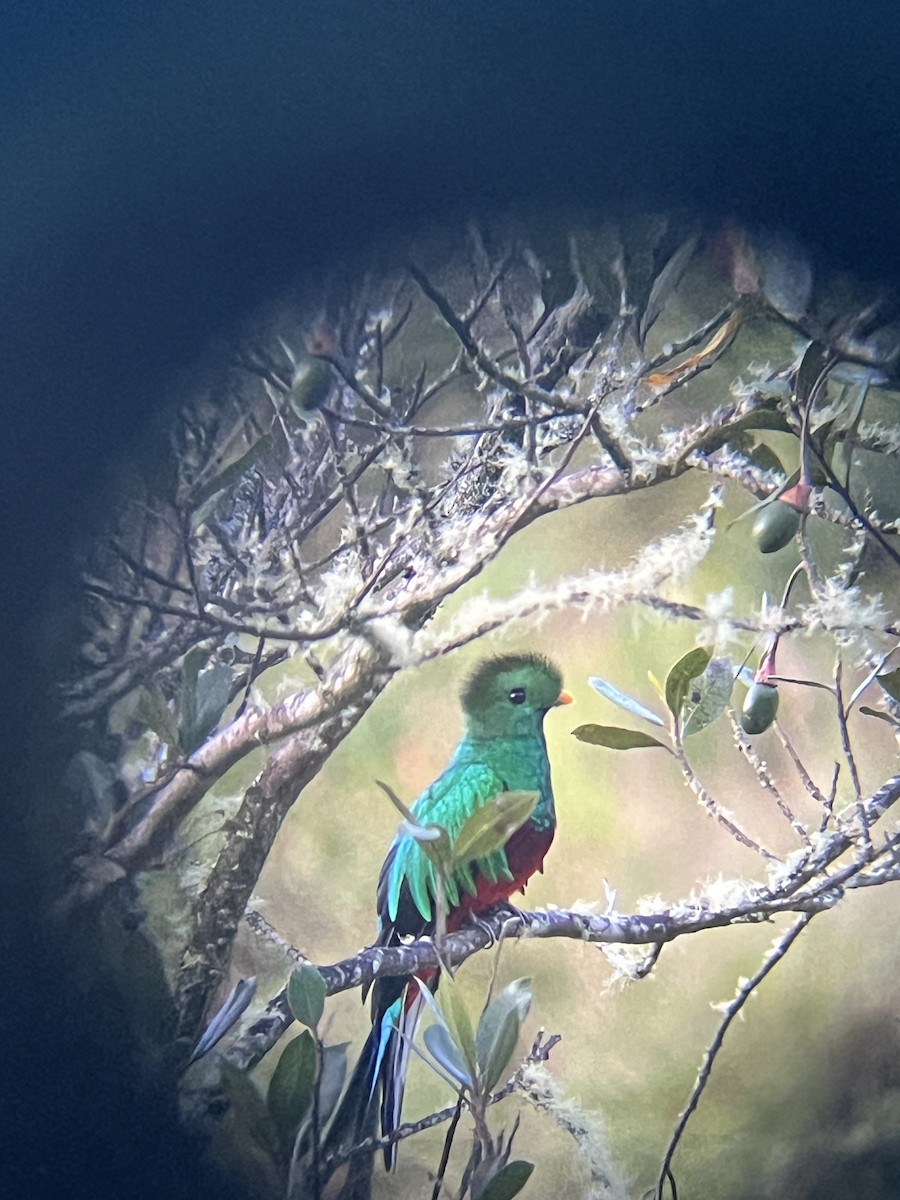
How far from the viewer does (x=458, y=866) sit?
1129 millimetres

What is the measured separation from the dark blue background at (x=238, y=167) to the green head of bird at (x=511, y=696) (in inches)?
21.0

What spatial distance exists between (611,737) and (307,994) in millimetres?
497

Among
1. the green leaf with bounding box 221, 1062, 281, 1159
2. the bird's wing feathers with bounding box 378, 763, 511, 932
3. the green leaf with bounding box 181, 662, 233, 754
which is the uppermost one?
the green leaf with bounding box 181, 662, 233, 754

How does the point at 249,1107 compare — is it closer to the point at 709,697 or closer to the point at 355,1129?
the point at 355,1129

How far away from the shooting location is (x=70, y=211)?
1.09 metres

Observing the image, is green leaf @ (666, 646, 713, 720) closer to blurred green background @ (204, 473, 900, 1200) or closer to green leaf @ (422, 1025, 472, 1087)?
blurred green background @ (204, 473, 900, 1200)

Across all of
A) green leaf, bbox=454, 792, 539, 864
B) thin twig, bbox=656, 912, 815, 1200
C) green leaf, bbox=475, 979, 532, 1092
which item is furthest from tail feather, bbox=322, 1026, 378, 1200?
thin twig, bbox=656, 912, 815, 1200

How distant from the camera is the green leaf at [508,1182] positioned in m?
1.14

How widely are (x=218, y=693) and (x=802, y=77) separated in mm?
1057

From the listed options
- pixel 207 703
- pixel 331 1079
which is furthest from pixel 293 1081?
pixel 207 703

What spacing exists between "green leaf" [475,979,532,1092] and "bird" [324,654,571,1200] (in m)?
0.08

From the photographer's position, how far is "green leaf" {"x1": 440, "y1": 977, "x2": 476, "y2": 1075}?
3.70 ft

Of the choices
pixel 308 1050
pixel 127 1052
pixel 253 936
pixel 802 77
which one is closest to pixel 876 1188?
pixel 308 1050

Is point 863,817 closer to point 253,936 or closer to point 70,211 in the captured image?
point 253,936
